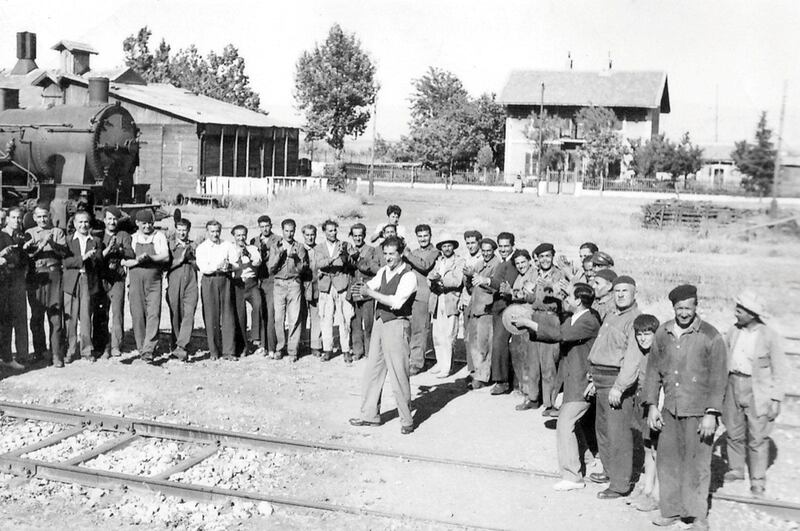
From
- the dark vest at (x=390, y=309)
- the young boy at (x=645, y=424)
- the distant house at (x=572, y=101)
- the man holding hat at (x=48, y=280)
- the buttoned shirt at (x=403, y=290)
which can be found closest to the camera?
the young boy at (x=645, y=424)

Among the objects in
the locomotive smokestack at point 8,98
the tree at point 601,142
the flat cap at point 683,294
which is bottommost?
the flat cap at point 683,294

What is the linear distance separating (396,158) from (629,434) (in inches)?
2624

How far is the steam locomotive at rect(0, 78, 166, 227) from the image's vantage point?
68.5ft

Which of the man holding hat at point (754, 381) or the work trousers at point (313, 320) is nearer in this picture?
the man holding hat at point (754, 381)

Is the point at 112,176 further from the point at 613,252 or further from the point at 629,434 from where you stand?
the point at 629,434

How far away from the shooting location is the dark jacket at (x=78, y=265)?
1124 cm

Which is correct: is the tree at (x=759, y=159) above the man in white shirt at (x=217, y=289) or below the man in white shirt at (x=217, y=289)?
above

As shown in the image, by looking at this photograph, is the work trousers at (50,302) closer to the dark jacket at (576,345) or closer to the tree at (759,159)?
the dark jacket at (576,345)

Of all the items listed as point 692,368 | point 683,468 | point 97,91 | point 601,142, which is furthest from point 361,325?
point 601,142

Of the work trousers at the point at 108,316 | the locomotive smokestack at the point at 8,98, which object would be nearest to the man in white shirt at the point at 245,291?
the work trousers at the point at 108,316

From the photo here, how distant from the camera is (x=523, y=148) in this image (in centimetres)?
6294

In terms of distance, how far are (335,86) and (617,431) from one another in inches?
2482

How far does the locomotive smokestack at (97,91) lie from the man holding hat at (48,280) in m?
12.4

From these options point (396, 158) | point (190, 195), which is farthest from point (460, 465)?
point (396, 158)
